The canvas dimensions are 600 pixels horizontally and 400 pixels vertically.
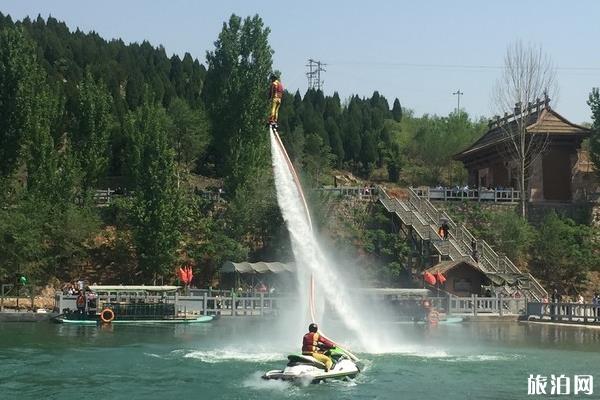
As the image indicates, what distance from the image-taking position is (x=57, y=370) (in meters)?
27.2

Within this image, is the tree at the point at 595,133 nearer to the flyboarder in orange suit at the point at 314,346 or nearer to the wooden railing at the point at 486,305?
the wooden railing at the point at 486,305

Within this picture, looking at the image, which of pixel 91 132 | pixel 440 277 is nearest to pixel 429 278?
pixel 440 277

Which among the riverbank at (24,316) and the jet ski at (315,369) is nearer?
the jet ski at (315,369)

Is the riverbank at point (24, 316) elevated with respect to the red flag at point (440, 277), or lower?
lower

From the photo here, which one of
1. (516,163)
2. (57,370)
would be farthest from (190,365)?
(516,163)

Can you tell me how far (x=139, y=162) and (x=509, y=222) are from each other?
83.3ft

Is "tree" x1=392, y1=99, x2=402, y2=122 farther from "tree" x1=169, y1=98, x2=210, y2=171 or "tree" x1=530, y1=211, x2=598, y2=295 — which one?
"tree" x1=530, y1=211, x2=598, y2=295

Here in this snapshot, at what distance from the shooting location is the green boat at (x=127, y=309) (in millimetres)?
45031

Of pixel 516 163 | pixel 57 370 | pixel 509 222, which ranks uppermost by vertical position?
pixel 516 163

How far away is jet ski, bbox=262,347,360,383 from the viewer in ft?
79.8

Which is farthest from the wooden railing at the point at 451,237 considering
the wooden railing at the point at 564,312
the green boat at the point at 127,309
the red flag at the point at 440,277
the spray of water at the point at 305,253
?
the spray of water at the point at 305,253

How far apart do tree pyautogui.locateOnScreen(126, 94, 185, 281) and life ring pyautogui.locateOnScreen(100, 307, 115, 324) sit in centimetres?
1097

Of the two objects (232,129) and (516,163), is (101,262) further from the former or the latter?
(516,163)

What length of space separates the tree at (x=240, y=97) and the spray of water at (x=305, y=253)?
29262 millimetres
